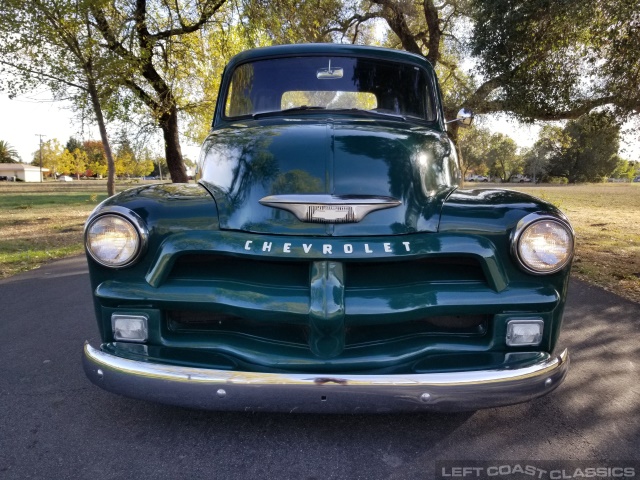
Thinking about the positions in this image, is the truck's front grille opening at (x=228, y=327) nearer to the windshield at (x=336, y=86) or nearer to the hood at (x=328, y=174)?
the hood at (x=328, y=174)

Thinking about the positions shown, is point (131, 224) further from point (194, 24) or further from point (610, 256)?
point (194, 24)

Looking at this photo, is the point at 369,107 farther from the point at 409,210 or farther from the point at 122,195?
the point at 122,195

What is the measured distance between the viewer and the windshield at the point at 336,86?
10.9 feet

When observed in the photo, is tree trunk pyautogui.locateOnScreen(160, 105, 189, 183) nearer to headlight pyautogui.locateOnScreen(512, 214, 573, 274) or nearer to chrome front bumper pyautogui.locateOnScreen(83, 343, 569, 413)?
chrome front bumper pyautogui.locateOnScreen(83, 343, 569, 413)

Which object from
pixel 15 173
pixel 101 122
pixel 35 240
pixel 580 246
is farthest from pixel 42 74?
pixel 15 173

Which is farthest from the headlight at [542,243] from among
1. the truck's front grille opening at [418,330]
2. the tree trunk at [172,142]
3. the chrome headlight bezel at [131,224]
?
the tree trunk at [172,142]

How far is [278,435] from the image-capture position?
7.23 feet

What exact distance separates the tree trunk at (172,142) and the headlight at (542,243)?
11.8 m

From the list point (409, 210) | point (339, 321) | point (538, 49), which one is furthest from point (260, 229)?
point (538, 49)

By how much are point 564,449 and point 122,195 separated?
244cm

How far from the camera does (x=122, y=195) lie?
89.7 inches

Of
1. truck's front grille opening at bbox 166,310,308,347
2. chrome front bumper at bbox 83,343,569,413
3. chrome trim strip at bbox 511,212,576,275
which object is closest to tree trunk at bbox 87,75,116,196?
truck's front grille opening at bbox 166,310,308,347

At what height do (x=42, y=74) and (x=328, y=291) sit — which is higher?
(x=42, y=74)

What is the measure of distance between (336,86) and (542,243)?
195 centimetres
